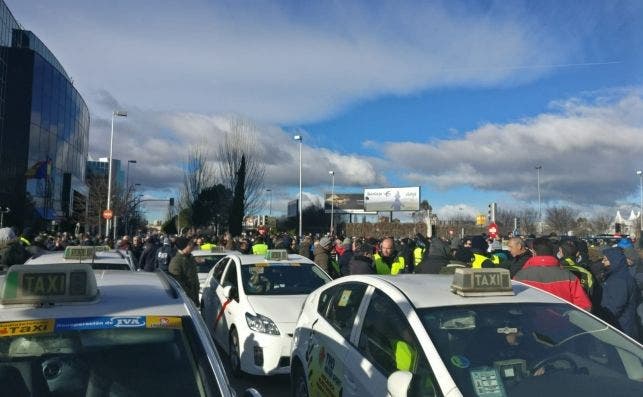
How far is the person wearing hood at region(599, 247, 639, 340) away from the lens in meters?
6.49

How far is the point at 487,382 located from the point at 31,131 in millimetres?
46668

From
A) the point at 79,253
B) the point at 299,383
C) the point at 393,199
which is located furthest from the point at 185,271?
the point at 393,199

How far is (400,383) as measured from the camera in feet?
9.89

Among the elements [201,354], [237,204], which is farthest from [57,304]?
[237,204]

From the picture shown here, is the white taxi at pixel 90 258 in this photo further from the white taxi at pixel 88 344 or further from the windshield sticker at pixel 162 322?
the windshield sticker at pixel 162 322

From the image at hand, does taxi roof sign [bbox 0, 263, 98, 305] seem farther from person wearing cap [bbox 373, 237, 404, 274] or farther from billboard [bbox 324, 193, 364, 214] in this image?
billboard [bbox 324, 193, 364, 214]

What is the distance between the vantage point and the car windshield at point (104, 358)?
2.72 meters

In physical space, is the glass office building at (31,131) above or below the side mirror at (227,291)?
above

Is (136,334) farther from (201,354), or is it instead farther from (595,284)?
(595,284)

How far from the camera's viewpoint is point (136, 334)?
2.92 meters

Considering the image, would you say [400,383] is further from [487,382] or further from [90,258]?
[90,258]

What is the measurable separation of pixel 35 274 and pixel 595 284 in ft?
19.5

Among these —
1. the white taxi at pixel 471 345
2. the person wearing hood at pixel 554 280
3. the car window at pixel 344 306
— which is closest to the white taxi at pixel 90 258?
the car window at pixel 344 306

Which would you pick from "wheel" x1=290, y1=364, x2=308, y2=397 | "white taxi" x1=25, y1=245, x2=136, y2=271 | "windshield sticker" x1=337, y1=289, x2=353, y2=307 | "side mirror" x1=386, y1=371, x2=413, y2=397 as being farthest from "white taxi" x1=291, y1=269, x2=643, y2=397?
"white taxi" x1=25, y1=245, x2=136, y2=271
